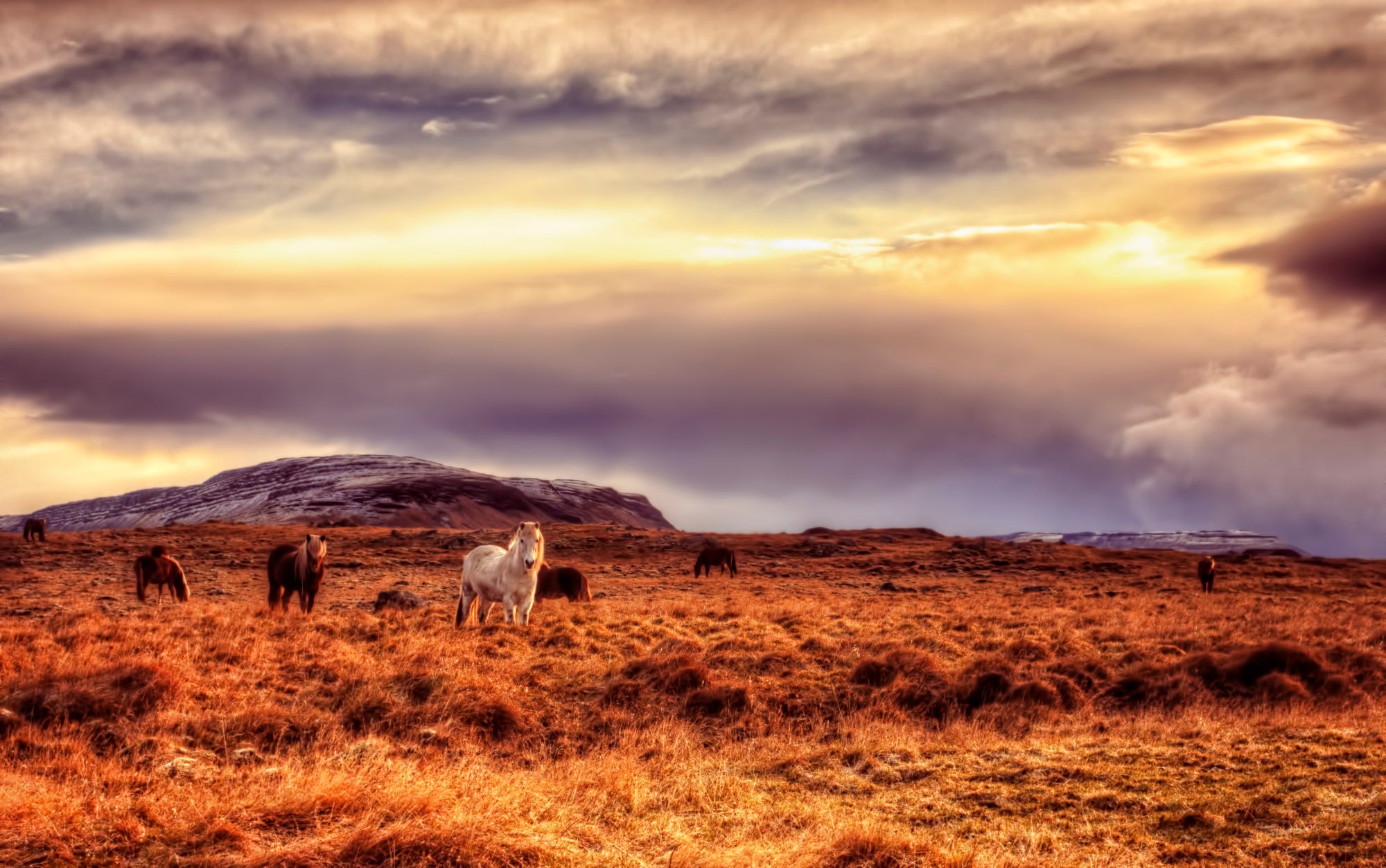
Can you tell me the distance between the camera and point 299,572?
2055 centimetres

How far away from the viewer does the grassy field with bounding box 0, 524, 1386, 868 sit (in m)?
6.85

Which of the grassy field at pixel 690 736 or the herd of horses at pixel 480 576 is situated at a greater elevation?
the herd of horses at pixel 480 576

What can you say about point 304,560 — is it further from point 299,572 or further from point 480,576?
point 480,576

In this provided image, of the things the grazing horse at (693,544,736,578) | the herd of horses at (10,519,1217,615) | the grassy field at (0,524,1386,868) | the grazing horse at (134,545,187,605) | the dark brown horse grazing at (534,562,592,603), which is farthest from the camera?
the grazing horse at (693,544,736,578)

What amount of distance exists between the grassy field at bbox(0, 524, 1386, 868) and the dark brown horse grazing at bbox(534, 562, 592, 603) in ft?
10.1

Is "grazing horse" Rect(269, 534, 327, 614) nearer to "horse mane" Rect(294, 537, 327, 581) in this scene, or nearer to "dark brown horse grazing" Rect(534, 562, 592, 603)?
"horse mane" Rect(294, 537, 327, 581)

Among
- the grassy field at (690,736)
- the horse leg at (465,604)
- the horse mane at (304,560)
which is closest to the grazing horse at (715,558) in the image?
the grassy field at (690,736)

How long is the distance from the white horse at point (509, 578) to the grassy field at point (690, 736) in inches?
22.5

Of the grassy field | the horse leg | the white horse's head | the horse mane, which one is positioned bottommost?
the grassy field

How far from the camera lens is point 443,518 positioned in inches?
6284

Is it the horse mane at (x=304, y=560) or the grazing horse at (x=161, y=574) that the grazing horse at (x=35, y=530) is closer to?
the grazing horse at (x=161, y=574)

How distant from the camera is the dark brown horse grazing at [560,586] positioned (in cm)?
2683

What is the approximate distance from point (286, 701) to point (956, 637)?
12971 millimetres

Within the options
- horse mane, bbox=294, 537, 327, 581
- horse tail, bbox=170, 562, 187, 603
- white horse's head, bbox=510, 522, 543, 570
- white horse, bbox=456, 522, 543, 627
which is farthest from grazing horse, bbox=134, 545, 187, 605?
white horse's head, bbox=510, 522, 543, 570
